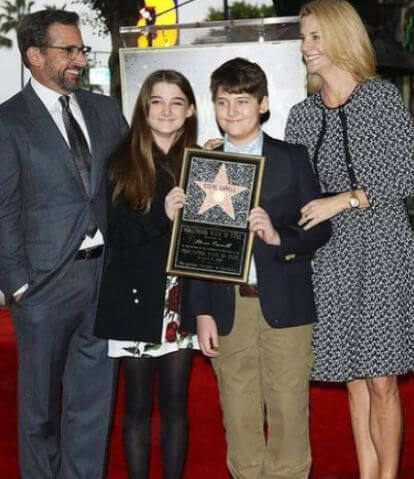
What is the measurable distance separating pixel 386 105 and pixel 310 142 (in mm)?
301

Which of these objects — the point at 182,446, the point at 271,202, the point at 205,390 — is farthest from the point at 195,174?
the point at 205,390

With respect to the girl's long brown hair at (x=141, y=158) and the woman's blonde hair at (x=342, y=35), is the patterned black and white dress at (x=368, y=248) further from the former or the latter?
the girl's long brown hair at (x=141, y=158)

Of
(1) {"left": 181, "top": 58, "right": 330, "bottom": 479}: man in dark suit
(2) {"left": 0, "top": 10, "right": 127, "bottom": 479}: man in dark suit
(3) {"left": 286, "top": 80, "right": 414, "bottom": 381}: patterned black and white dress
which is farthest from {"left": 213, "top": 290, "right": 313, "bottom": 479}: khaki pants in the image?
(2) {"left": 0, "top": 10, "right": 127, "bottom": 479}: man in dark suit

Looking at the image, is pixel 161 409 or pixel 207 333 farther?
pixel 161 409

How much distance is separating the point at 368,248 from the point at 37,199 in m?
1.20

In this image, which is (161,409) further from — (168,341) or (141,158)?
(141,158)

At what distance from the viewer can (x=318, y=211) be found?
3137mm

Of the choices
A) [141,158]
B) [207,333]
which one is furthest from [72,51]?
[207,333]

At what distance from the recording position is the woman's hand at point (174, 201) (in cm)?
306

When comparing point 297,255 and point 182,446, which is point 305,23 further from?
point 182,446

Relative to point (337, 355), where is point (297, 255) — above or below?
above

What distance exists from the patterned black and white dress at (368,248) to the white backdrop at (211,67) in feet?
3.50

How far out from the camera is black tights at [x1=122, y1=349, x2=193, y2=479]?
11.0 ft

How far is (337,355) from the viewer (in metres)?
3.31
